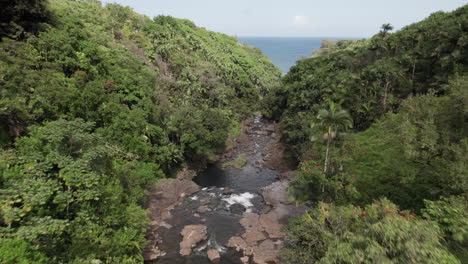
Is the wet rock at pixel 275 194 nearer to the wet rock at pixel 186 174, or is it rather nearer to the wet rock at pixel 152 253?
the wet rock at pixel 186 174

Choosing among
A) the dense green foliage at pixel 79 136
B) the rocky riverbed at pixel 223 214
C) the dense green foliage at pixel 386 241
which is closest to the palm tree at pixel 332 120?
the dense green foliage at pixel 386 241

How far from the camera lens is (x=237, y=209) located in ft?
104

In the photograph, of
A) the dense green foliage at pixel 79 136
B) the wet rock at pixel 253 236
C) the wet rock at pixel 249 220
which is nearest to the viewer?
the dense green foliage at pixel 79 136

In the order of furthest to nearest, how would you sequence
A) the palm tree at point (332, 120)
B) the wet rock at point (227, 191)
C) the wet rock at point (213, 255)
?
the wet rock at point (227, 191), the wet rock at point (213, 255), the palm tree at point (332, 120)

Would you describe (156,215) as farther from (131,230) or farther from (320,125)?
(320,125)

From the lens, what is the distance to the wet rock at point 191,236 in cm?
2321

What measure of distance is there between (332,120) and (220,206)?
1918 cm

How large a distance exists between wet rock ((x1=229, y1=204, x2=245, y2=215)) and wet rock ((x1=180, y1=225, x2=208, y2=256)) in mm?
5450

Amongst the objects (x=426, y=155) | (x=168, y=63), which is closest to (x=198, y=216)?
(x=426, y=155)

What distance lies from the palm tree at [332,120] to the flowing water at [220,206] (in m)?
13.3

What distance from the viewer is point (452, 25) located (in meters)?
34.2

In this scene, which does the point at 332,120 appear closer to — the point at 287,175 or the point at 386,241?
the point at 386,241

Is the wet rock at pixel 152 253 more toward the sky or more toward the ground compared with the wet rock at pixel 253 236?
more toward the sky

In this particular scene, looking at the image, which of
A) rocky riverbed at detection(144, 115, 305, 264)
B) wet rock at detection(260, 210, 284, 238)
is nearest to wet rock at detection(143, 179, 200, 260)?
rocky riverbed at detection(144, 115, 305, 264)
